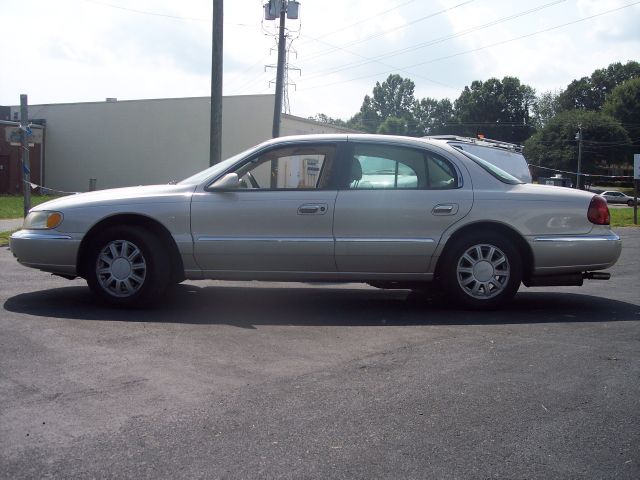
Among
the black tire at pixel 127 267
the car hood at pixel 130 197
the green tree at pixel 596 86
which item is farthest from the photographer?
the green tree at pixel 596 86

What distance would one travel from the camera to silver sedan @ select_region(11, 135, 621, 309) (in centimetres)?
621

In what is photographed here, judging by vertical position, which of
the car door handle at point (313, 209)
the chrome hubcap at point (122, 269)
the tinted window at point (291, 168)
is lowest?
the chrome hubcap at point (122, 269)

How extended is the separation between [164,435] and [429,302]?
4.07m

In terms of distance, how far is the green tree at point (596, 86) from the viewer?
316 feet

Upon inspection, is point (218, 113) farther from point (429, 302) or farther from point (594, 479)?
point (594, 479)

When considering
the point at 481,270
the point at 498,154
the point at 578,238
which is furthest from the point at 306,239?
the point at 498,154

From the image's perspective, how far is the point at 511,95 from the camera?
8769 centimetres

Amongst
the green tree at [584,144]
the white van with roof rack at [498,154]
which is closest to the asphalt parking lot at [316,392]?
the white van with roof rack at [498,154]

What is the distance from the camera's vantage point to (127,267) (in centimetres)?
624

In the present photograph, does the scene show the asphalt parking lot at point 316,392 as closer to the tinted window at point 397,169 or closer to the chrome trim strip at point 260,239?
the chrome trim strip at point 260,239

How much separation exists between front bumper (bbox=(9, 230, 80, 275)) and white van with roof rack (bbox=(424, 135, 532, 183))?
290 inches

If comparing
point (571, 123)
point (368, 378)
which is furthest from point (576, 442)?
point (571, 123)

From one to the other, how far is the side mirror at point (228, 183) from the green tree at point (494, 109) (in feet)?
268

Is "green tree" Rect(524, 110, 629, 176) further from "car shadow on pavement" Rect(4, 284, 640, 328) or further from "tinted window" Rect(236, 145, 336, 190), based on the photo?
"tinted window" Rect(236, 145, 336, 190)
